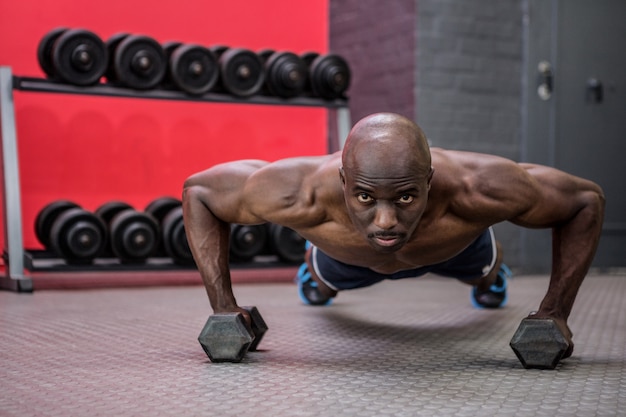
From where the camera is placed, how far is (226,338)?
77.1 inches

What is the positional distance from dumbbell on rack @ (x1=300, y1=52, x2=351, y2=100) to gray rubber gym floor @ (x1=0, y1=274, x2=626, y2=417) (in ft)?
5.00

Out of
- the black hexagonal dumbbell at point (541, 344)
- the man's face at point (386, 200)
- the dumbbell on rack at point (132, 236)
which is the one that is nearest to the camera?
the man's face at point (386, 200)

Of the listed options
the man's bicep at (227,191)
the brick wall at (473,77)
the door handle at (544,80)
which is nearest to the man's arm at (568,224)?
the man's bicep at (227,191)

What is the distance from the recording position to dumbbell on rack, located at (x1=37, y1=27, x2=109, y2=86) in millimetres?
3879

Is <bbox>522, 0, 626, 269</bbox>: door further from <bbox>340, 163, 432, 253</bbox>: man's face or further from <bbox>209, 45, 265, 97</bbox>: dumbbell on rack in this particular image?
<bbox>340, 163, 432, 253</bbox>: man's face

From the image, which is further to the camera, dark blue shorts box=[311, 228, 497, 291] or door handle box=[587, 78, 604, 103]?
door handle box=[587, 78, 604, 103]

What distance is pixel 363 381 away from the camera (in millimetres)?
1755

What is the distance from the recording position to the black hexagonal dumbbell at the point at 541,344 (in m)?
1.90

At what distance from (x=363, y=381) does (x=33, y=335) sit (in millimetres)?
1165

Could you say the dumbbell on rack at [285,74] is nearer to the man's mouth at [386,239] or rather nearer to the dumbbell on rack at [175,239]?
the dumbbell on rack at [175,239]

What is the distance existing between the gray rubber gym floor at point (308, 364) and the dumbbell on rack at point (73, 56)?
45.3 inches

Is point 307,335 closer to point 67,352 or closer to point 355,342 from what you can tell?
point 355,342

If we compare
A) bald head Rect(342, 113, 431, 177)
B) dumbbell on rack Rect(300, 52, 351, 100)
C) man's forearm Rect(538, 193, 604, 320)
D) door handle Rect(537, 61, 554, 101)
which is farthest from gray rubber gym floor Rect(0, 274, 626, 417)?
door handle Rect(537, 61, 554, 101)

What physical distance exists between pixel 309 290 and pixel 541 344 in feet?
4.76
